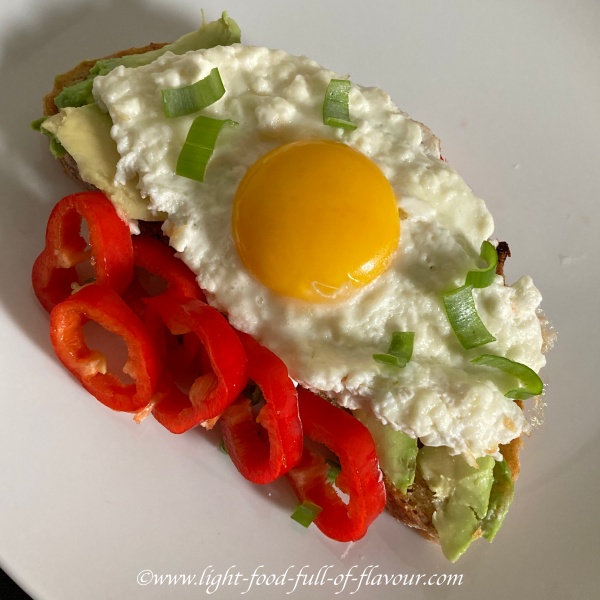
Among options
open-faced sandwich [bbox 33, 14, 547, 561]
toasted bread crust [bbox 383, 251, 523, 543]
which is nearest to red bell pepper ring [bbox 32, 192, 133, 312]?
open-faced sandwich [bbox 33, 14, 547, 561]

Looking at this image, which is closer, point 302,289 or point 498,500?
point 302,289

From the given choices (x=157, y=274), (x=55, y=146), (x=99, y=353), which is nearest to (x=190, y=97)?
(x=55, y=146)

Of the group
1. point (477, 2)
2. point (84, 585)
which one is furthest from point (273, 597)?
point (477, 2)

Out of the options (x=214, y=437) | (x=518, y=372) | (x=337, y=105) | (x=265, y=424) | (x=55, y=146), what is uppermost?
(x=337, y=105)

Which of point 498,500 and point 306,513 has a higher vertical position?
point 498,500

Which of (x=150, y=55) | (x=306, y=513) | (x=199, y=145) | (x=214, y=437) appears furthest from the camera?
(x=150, y=55)

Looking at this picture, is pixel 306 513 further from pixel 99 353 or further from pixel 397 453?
pixel 99 353

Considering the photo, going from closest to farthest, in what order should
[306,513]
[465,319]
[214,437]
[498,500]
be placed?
[465,319] < [498,500] < [306,513] < [214,437]

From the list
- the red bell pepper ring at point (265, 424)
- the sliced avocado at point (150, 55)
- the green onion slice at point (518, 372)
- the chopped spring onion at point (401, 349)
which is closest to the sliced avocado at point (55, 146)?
the sliced avocado at point (150, 55)
